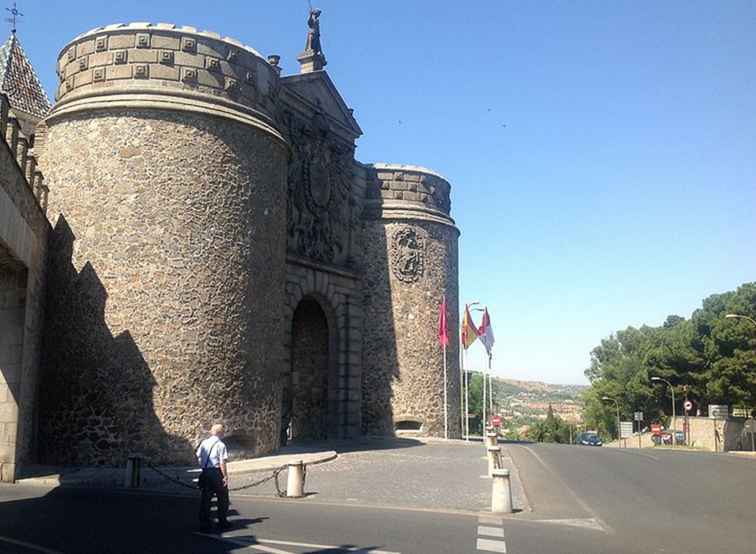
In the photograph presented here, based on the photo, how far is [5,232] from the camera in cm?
1120

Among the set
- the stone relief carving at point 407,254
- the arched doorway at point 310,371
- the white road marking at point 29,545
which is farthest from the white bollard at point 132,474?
the stone relief carving at point 407,254

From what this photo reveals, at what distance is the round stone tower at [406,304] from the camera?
26.6m

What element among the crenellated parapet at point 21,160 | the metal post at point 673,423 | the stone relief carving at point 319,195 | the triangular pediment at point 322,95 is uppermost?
the triangular pediment at point 322,95

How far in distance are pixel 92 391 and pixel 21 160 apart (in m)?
4.87

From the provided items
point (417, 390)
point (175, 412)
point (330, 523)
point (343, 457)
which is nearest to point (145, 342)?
point (175, 412)

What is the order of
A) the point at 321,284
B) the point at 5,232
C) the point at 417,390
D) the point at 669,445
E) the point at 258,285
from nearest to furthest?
the point at 5,232 → the point at 258,285 → the point at 321,284 → the point at 417,390 → the point at 669,445

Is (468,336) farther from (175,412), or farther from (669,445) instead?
(669,445)

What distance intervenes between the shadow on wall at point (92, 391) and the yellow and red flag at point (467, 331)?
15.5m

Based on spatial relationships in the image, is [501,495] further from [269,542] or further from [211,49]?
[211,49]

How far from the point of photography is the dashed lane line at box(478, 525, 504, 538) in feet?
27.8

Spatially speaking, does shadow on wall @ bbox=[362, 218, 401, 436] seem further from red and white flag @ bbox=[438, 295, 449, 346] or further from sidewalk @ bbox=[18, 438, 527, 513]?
sidewalk @ bbox=[18, 438, 527, 513]

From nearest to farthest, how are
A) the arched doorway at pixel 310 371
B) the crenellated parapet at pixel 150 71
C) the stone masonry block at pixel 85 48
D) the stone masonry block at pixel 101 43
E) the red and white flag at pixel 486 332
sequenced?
the crenellated parapet at pixel 150 71 < the stone masonry block at pixel 101 43 < the stone masonry block at pixel 85 48 < the arched doorway at pixel 310 371 < the red and white flag at pixel 486 332

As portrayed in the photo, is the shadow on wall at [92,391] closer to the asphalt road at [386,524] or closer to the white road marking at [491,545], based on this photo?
the asphalt road at [386,524]

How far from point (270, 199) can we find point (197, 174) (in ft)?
7.31
